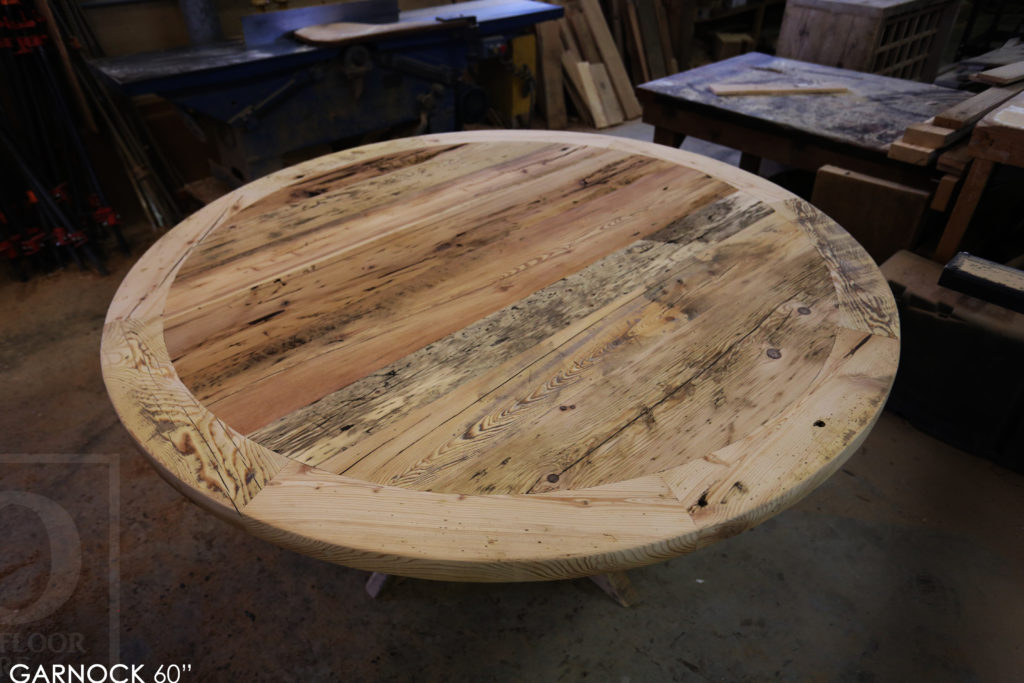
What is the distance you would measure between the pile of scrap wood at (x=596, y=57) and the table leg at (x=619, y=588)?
394 centimetres

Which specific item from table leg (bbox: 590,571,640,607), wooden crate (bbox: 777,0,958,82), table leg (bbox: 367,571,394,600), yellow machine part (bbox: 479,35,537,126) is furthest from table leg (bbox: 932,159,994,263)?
yellow machine part (bbox: 479,35,537,126)

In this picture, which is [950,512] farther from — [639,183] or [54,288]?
[54,288]

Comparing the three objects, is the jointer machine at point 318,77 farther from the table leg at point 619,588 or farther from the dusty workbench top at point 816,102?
the table leg at point 619,588

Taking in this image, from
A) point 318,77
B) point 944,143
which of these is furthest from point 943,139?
point 318,77

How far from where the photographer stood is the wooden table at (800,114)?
91.5 inches

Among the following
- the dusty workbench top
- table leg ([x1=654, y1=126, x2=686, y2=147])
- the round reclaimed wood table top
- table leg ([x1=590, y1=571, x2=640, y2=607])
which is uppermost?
the dusty workbench top

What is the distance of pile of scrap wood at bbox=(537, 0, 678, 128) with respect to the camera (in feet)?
15.4

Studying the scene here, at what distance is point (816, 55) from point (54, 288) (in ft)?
13.9

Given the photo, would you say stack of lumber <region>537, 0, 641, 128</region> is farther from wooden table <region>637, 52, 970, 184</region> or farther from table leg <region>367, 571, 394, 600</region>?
table leg <region>367, 571, 394, 600</region>

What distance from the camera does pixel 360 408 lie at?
1.00 m

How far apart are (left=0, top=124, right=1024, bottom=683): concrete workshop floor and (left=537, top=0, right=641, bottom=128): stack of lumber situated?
12.0 feet

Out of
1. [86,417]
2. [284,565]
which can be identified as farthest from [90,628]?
[86,417]

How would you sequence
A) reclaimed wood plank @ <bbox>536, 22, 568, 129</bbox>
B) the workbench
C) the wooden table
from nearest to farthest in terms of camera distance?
the workbench, the wooden table, reclaimed wood plank @ <bbox>536, 22, 568, 129</bbox>

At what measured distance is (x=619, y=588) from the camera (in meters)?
1.62
